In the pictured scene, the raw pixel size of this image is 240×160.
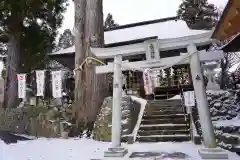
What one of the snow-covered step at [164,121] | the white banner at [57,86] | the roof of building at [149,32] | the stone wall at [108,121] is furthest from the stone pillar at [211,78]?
the white banner at [57,86]

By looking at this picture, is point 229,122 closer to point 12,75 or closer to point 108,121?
point 108,121

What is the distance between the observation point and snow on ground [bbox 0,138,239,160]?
20.9 feet

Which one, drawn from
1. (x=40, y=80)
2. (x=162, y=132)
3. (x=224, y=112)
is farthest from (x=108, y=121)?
(x=224, y=112)

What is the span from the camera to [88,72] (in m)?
9.37

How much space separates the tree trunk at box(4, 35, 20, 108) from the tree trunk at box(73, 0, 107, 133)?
440 centimetres

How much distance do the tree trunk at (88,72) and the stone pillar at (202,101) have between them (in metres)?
4.18

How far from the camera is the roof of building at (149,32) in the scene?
45.2ft

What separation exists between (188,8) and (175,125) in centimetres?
1747

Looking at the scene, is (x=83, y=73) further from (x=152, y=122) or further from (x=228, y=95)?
(x=228, y=95)

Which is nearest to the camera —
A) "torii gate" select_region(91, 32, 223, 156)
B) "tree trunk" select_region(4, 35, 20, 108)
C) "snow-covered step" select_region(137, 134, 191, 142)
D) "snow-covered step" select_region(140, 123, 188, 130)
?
"torii gate" select_region(91, 32, 223, 156)

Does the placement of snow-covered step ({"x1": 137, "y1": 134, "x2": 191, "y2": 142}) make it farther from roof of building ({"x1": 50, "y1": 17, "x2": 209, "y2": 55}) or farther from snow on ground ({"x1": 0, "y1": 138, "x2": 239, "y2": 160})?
roof of building ({"x1": 50, "y1": 17, "x2": 209, "y2": 55})

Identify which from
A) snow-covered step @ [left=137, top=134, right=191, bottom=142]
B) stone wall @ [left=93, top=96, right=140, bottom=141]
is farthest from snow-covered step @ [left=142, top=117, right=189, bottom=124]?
snow-covered step @ [left=137, top=134, right=191, bottom=142]

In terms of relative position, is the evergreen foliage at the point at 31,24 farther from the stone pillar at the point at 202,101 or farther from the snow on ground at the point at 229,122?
the snow on ground at the point at 229,122

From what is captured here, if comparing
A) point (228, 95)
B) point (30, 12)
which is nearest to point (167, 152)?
point (228, 95)
